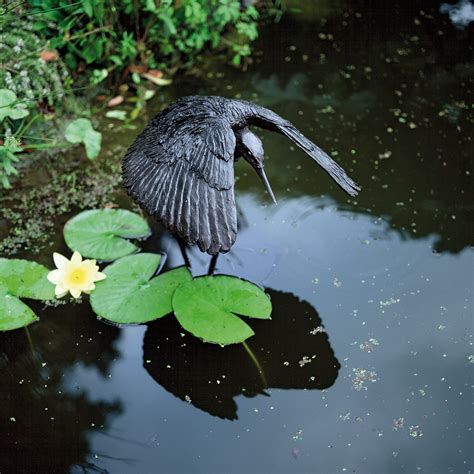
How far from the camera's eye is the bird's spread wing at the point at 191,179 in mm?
2145

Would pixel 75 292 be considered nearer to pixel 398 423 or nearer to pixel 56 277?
pixel 56 277

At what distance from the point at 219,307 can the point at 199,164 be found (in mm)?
487

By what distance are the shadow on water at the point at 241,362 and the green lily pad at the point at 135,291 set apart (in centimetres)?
10

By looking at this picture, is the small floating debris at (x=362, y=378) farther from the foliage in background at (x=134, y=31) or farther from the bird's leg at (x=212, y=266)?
the foliage in background at (x=134, y=31)

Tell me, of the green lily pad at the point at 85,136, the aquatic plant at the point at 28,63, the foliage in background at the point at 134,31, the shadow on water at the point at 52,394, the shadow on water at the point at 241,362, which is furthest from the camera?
the foliage in background at the point at 134,31

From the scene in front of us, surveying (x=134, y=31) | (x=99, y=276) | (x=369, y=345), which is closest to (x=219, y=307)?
(x=99, y=276)

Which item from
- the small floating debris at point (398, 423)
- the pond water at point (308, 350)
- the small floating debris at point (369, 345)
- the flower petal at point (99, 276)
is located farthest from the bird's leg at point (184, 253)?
the small floating debris at point (398, 423)

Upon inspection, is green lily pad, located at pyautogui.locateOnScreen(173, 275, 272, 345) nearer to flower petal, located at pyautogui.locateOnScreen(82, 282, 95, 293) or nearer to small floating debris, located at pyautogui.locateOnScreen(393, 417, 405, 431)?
flower petal, located at pyautogui.locateOnScreen(82, 282, 95, 293)

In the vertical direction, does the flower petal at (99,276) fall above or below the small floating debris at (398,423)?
above

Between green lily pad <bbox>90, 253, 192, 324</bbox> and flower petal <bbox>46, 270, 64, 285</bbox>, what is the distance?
130 millimetres

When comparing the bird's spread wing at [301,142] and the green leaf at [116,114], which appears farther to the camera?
the green leaf at [116,114]

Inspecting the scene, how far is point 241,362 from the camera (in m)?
2.36

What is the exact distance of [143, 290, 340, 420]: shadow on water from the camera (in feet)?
7.48

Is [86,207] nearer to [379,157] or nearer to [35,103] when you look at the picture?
[35,103]
